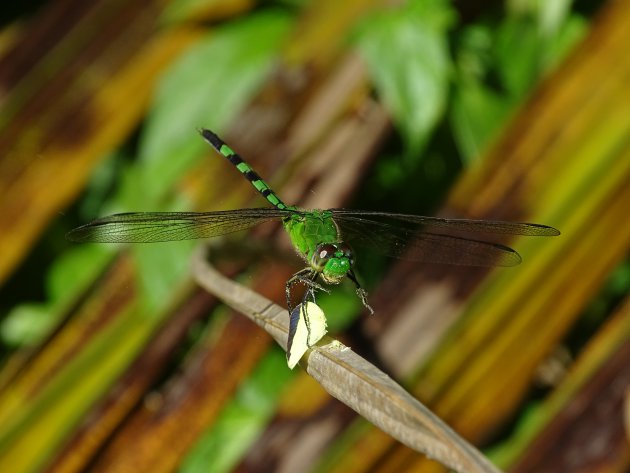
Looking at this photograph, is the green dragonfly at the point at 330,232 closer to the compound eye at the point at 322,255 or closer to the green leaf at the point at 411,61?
the compound eye at the point at 322,255

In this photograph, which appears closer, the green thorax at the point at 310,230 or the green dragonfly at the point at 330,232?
the green dragonfly at the point at 330,232

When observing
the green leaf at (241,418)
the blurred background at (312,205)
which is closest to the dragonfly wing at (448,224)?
the blurred background at (312,205)

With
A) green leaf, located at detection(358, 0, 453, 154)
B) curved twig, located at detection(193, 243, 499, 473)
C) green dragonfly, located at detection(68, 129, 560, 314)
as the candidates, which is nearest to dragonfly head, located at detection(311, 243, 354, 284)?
green dragonfly, located at detection(68, 129, 560, 314)

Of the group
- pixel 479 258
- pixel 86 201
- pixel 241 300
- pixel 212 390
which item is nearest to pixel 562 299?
pixel 479 258

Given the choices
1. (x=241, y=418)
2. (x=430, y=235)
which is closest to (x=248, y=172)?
(x=430, y=235)

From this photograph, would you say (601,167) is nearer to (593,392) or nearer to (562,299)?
(562,299)

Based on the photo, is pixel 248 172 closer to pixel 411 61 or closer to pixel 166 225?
pixel 166 225
